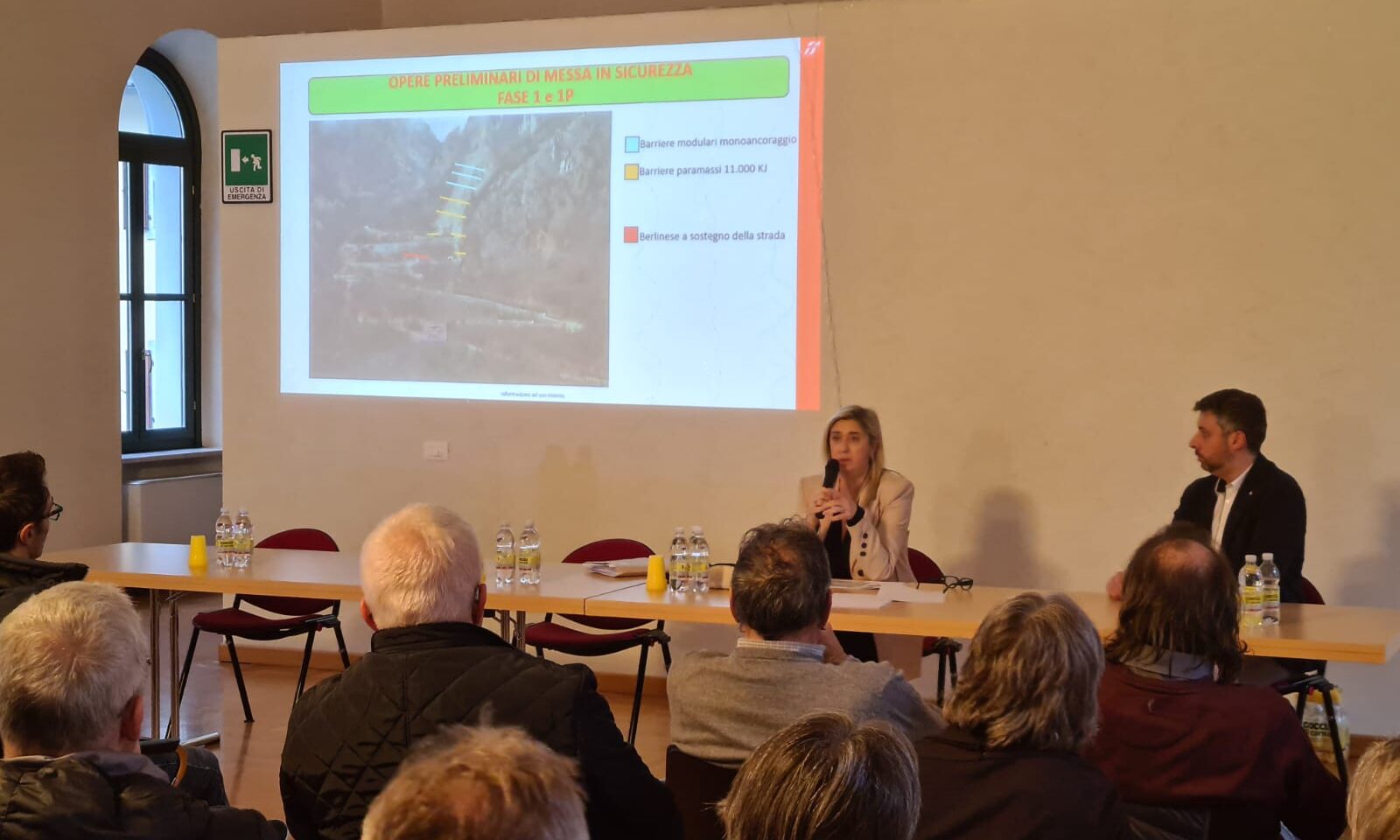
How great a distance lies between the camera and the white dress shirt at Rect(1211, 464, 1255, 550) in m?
4.62

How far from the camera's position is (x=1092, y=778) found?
204cm

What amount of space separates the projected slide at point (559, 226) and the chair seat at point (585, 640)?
1267 mm

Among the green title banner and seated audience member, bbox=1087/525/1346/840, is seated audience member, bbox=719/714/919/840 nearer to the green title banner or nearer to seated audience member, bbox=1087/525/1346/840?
seated audience member, bbox=1087/525/1346/840

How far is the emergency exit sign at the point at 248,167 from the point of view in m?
6.55

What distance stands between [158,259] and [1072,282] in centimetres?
568

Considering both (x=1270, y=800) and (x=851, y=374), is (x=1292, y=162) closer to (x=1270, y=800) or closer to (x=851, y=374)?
(x=851, y=374)

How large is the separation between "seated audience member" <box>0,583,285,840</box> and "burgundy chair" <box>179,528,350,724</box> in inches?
122

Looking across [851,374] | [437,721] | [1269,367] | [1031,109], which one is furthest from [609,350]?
[437,721]

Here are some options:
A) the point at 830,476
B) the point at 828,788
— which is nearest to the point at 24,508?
the point at 830,476

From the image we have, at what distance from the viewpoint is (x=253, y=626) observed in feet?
17.2

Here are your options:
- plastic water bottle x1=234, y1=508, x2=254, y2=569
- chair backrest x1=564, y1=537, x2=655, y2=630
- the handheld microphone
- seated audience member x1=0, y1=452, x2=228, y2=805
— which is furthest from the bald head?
plastic water bottle x1=234, y1=508, x2=254, y2=569

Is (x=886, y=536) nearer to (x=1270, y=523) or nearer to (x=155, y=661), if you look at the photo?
(x=1270, y=523)

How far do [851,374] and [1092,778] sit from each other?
3797 mm

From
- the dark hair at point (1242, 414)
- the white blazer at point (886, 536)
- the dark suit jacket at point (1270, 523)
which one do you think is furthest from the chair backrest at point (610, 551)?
the dark hair at point (1242, 414)
